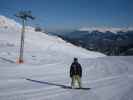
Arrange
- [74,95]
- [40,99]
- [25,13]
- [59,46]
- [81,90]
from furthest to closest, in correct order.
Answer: [59,46], [25,13], [81,90], [74,95], [40,99]

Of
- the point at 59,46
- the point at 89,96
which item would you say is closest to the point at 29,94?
the point at 89,96

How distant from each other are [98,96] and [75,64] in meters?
3.01

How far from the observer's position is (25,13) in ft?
125

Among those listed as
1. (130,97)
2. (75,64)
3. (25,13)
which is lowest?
(130,97)

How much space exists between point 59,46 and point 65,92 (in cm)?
8712

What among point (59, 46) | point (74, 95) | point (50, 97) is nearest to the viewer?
point (50, 97)

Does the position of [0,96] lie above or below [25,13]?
below

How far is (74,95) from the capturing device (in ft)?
44.3

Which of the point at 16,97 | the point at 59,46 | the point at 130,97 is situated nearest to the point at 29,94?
the point at 16,97

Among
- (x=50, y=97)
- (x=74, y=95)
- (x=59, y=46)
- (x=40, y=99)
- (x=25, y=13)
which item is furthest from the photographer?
(x=59, y=46)

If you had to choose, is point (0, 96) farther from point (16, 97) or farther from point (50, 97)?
point (50, 97)

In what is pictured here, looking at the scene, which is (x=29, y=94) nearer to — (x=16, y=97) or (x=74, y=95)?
(x=16, y=97)

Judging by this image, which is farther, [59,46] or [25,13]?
[59,46]

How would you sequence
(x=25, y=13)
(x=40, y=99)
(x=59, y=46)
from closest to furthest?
(x=40, y=99) → (x=25, y=13) → (x=59, y=46)
